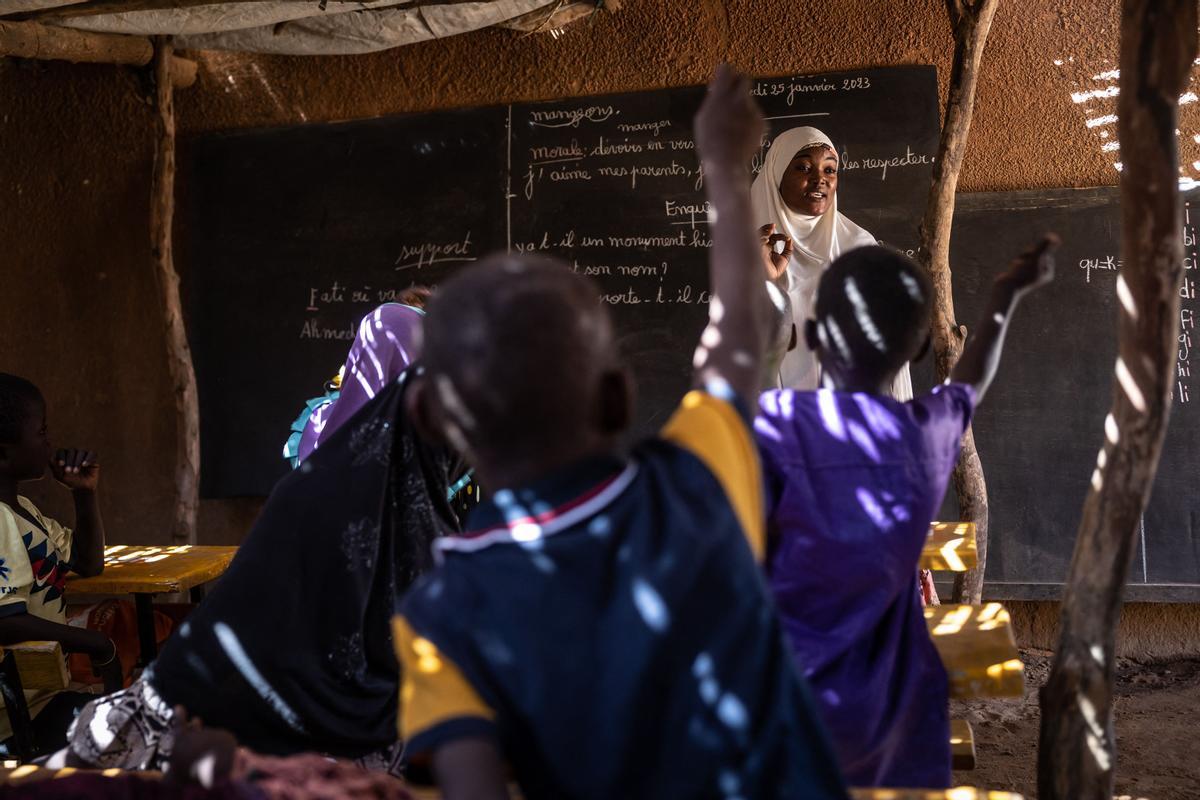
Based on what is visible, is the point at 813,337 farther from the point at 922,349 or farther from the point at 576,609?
the point at 576,609

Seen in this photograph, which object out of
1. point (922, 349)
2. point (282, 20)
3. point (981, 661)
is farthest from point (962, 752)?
point (282, 20)

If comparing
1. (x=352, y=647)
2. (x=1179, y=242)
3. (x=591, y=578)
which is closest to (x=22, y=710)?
(x=352, y=647)

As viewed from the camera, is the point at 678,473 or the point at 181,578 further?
the point at 181,578

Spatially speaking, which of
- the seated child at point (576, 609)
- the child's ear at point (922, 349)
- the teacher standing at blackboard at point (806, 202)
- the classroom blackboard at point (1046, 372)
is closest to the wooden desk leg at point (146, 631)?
the teacher standing at blackboard at point (806, 202)

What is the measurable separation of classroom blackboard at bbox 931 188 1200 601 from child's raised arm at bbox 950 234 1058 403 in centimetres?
319

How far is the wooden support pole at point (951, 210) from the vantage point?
167 inches

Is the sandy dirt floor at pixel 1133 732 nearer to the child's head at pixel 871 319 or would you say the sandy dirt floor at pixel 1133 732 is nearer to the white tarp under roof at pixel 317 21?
the child's head at pixel 871 319

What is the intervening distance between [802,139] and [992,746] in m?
2.44

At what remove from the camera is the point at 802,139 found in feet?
13.2

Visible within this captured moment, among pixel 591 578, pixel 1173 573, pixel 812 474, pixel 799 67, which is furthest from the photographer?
pixel 799 67

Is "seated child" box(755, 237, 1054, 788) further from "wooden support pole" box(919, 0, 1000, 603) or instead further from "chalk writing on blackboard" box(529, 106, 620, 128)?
"chalk writing on blackboard" box(529, 106, 620, 128)

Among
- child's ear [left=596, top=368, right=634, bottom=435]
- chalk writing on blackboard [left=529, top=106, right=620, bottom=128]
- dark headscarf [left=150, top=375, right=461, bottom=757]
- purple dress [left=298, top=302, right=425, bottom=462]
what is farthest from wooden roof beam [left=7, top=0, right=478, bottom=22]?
child's ear [left=596, top=368, right=634, bottom=435]

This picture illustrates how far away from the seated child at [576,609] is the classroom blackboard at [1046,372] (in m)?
4.39

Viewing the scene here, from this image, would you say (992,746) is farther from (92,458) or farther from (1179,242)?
(92,458)
